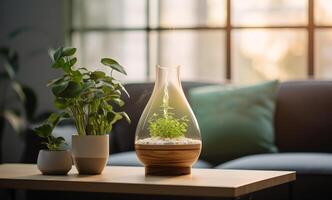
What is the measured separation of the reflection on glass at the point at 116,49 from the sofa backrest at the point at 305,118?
1.16 m

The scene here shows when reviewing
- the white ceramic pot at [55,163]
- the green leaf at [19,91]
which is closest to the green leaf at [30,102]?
the green leaf at [19,91]

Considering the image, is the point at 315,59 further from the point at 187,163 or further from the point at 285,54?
the point at 187,163

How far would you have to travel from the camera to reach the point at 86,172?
104 inches

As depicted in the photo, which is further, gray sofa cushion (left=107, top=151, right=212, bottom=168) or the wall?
the wall

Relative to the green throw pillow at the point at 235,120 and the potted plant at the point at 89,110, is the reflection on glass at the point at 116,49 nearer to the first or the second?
the green throw pillow at the point at 235,120

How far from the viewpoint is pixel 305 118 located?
3992 mm

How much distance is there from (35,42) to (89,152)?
2.63 metres

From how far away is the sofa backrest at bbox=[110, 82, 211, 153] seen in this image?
4.06 metres

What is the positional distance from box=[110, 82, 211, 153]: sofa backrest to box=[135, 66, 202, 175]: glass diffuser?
1.40 meters

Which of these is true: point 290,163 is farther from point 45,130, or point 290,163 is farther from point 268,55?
point 268,55

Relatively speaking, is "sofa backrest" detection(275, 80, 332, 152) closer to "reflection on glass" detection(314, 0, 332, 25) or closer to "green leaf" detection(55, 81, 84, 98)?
"reflection on glass" detection(314, 0, 332, 25)

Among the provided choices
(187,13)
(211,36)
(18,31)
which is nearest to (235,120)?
(211,36)

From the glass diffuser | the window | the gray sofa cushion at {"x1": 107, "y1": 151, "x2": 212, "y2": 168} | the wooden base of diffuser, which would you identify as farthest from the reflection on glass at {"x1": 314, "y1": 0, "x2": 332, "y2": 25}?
the wooden base of diffuser

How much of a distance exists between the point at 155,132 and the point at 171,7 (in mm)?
2431
